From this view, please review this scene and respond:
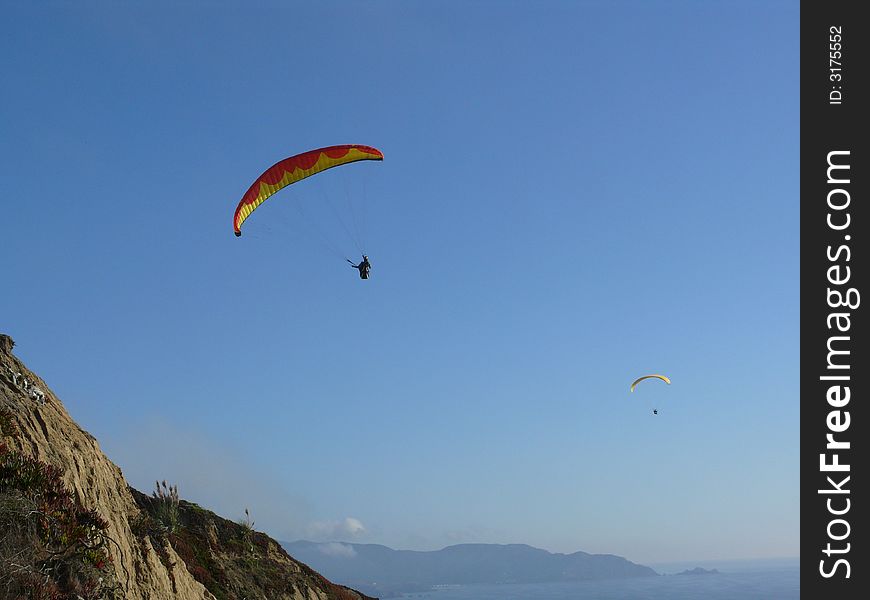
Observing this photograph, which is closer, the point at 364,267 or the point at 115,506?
the point at 115,506

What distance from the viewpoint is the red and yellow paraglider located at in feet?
88.6

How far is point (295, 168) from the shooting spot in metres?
27.1

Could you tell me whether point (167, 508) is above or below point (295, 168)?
below

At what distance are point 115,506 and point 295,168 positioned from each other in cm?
1472

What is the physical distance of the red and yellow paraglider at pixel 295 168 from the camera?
27000mm

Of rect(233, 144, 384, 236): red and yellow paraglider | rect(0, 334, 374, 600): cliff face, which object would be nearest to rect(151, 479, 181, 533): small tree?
rect(0, 334, 374, 600): cliff face

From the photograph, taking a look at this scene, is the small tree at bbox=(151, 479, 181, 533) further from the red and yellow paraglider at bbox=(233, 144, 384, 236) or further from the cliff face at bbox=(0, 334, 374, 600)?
the red and yellow paraglider at bbox=(233, 144, 384, 236)

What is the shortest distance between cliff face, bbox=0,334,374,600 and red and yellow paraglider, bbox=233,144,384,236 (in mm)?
10943

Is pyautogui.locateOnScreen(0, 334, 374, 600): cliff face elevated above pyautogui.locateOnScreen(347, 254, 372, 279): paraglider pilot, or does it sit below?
below

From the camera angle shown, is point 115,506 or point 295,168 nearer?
point 115,506

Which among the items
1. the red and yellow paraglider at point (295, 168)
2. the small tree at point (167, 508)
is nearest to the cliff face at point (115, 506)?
the small tree at point (167, 508)

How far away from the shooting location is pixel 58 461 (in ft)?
50.3

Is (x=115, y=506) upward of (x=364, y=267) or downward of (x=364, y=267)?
downward
